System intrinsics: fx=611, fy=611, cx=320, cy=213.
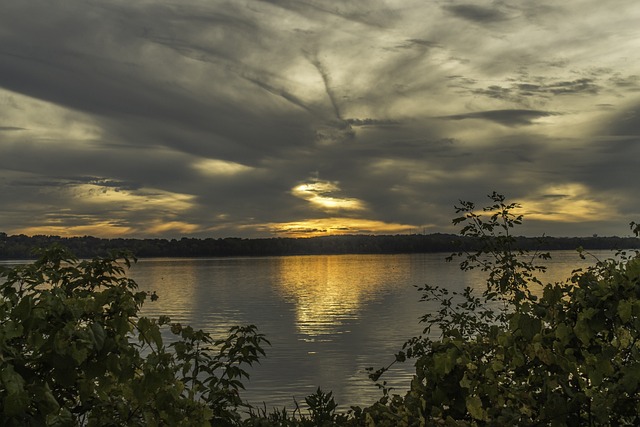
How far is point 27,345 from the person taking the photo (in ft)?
13.2

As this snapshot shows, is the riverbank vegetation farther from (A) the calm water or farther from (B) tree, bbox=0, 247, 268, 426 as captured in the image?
(A) the calm water

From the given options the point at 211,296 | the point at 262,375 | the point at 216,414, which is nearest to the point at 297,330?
the point at 262,375

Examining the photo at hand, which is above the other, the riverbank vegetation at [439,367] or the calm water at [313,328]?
the riverbank vegetation at [439,367]

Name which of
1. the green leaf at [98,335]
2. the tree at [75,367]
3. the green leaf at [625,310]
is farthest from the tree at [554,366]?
the green leaf at [98,335]

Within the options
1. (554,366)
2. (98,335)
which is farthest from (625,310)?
(98,335)

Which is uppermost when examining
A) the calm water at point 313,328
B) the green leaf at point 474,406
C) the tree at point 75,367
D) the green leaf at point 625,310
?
the green leaf at point 625,310

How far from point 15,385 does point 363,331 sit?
39.0m

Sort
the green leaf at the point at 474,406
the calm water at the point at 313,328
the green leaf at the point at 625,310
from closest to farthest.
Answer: the green leaf at the point at 625,310
the green leaf at the point at 474,406
the calm water at the point at 313,328

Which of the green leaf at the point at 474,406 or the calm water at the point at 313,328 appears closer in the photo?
the green leaf at the point at 474,406

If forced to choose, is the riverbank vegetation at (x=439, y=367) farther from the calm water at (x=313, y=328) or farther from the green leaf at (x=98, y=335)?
the calm water at (x=313, y=328)

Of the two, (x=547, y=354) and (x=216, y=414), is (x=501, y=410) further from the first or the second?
(x=216, y=414)

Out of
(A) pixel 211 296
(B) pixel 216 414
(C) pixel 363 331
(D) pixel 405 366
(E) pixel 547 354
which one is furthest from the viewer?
(A) pixel 211 296

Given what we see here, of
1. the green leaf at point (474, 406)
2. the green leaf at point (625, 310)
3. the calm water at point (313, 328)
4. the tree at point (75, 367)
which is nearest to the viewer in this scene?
the tree at point (75, 367)

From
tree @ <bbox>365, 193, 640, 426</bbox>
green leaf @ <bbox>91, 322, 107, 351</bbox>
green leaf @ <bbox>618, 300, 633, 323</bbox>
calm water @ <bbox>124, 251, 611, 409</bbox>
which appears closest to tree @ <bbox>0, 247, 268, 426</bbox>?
green leaf @ <bbox>91, 322, 107, 351</bbox>
